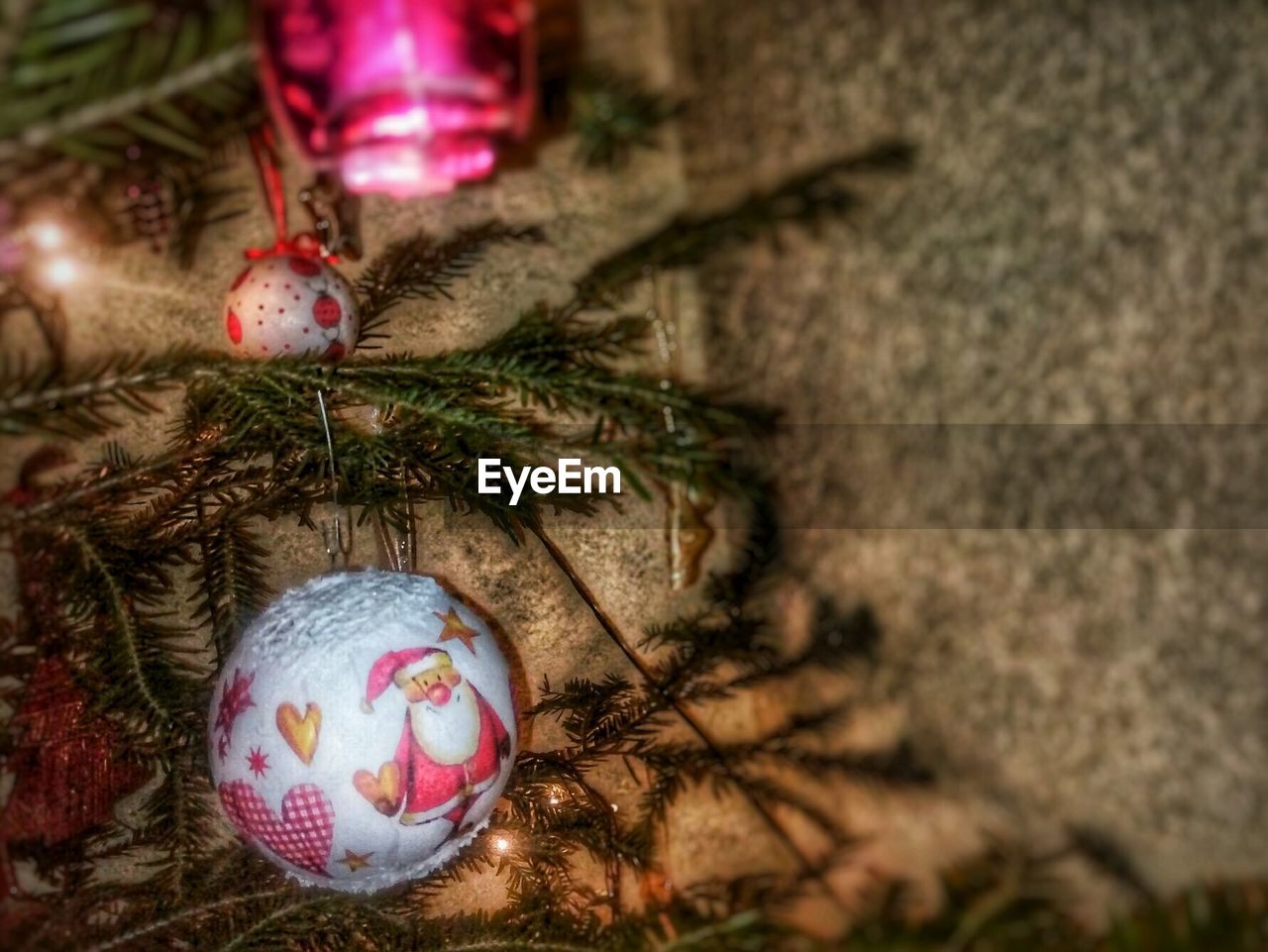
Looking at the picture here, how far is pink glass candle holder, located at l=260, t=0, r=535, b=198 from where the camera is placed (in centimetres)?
34

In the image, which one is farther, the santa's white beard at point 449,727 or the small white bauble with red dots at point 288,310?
Answer: the small white bauble with red dots at point 288,310

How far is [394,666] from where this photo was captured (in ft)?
1.49

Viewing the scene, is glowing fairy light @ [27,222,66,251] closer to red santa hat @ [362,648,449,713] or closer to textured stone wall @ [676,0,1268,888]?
red santa hat @ [362,648,449,713]

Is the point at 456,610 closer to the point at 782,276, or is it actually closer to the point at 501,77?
the point at 501,77

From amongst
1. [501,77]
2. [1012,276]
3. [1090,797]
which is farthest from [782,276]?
[501,77]

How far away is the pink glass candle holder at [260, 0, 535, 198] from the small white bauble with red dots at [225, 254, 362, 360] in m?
0.21

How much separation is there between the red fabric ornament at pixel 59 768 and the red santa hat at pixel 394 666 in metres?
0.25

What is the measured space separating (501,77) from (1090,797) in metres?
0.81

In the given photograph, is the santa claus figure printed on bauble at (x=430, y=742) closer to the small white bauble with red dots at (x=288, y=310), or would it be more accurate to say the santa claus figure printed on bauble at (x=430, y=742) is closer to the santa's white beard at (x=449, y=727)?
the santa's white beard at (x=449, y=727)

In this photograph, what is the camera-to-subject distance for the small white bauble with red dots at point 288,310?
56 centimetres

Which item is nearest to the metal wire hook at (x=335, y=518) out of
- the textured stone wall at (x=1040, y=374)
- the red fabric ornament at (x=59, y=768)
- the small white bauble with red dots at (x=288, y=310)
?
the small white bauble with red dots at (x=288, y=310)

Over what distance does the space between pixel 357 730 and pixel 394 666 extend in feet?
0.12

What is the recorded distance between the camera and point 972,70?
0.84 metres

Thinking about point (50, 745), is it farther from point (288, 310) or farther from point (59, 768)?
point (288, 310)
